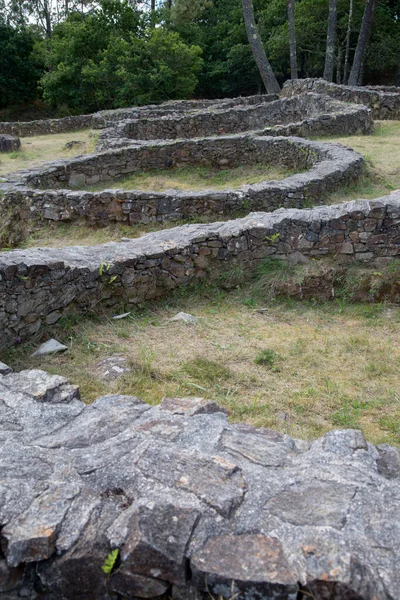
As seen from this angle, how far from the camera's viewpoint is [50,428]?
2.76 metres

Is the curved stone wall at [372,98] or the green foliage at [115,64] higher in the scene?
the green foliage at [115,64]

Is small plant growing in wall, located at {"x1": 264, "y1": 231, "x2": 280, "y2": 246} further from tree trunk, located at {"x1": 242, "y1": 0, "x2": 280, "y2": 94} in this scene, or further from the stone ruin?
tree trunk, located at {"x1": 242, "y1": 0, "x2": 280, "y2": 94}

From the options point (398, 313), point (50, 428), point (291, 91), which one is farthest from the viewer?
point (291, 91)

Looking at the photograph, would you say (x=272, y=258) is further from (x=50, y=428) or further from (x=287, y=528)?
(x=287, y=528)

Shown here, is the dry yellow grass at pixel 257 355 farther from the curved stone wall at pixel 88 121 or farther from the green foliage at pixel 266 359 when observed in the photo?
the curved stone wall at pixel 88 121

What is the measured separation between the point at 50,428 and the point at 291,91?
2196 centimetres

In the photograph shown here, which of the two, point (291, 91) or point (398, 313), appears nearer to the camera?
point (398, 313)

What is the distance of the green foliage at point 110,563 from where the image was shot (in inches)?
77.1

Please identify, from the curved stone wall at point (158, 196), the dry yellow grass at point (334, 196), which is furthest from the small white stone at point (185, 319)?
the curved stone wall at point (158, 196)

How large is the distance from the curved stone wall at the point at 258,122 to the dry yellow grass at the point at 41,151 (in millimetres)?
1094

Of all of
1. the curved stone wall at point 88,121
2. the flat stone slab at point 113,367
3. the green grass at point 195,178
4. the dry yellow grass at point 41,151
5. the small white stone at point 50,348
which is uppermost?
the curved stone wall at point 88,121

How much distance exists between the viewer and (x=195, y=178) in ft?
38.2

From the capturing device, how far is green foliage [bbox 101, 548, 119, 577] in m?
1.96

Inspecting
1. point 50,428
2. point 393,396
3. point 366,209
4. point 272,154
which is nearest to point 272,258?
point 366,209
